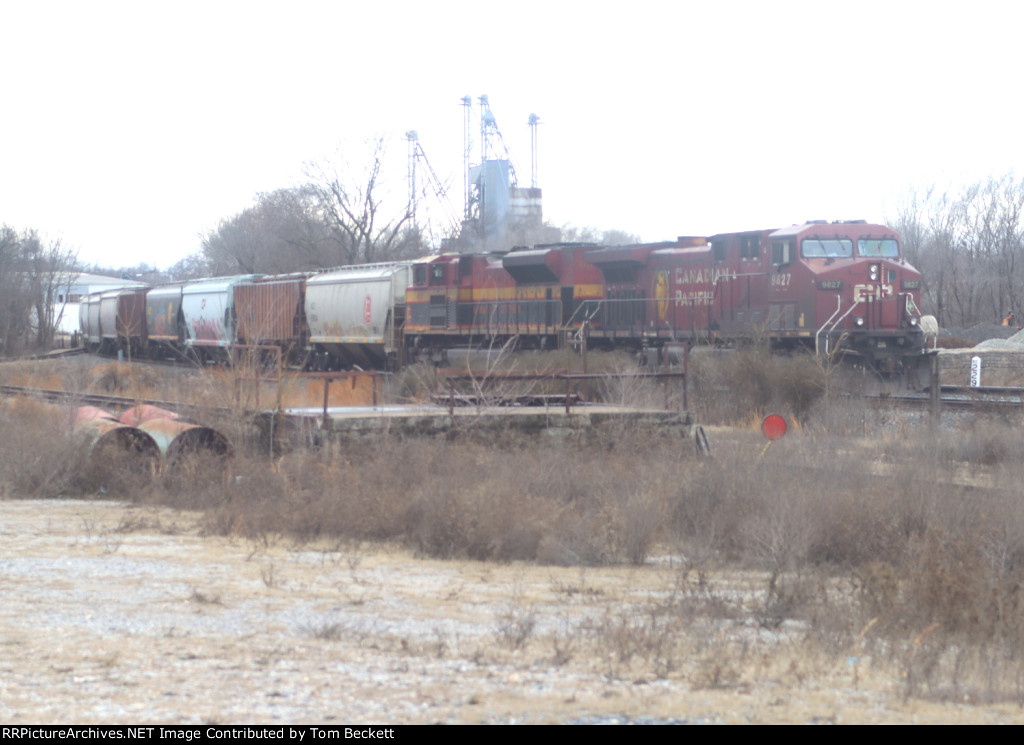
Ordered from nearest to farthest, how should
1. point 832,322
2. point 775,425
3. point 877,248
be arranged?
1. point 775,425
2. point 832,322
3. point 877,248

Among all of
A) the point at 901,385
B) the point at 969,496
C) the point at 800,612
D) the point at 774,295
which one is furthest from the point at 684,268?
the point at 800,612

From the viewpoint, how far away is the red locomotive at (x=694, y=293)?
21.1 m

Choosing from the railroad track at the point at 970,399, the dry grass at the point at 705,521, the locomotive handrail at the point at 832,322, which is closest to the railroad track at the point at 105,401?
the dry grass at the point at 705,521

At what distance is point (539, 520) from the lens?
9.95 meters

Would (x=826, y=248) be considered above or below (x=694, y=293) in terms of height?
above

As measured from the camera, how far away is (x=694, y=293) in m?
24.1

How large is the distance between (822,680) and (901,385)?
16261 millimetres

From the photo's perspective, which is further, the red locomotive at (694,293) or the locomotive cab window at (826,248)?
the locomotive cab window at (826,248)

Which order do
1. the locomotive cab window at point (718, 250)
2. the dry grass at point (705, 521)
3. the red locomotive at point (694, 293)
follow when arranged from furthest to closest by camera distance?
the locomotive cab window at point (718, 250) → the red locomotive at point (694, 293) → the dry grass at point (705, 521)

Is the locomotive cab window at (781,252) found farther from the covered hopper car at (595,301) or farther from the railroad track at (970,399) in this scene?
the railroad track at (970,399)

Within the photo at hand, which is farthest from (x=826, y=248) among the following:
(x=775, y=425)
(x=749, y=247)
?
(x=775, y=425)

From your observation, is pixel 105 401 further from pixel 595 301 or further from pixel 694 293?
pixel 694 293

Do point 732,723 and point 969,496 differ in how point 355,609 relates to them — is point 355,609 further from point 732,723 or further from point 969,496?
point 969,496

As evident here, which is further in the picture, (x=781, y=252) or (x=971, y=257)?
(x=971, y=257)
